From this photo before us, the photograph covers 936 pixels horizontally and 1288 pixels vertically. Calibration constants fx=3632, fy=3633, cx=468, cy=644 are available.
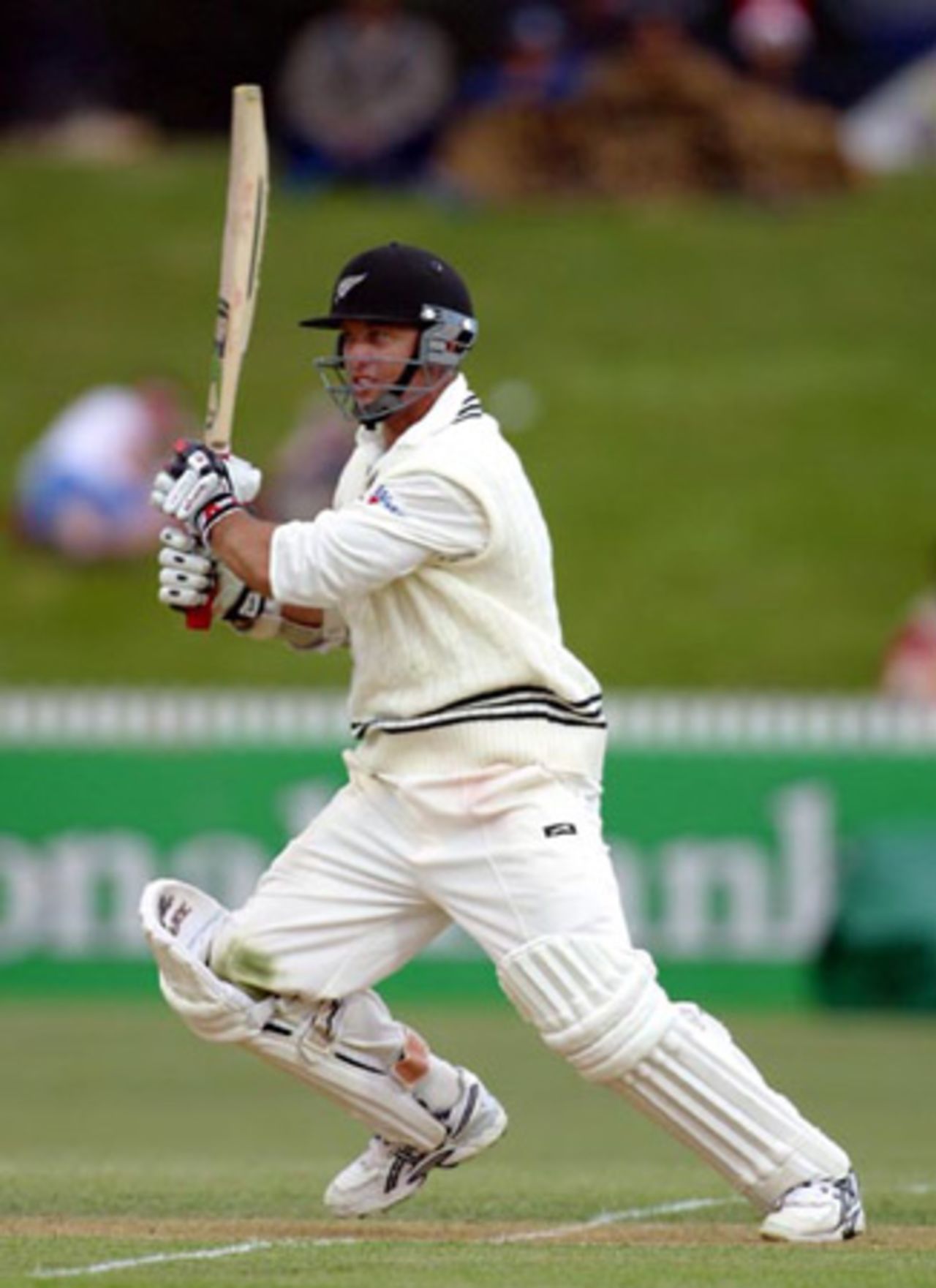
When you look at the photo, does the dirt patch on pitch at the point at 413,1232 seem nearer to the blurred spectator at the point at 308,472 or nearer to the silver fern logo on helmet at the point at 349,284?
the silver fern logo on helmet at the point at 349,284

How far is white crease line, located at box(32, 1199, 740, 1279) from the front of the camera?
23.1 ft

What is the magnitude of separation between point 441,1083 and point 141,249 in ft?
66.3

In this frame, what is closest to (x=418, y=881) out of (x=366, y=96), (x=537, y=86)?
(x=537, y=86)

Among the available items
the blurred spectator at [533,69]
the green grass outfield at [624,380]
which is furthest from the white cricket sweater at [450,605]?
the blurred spectator at [533,69]

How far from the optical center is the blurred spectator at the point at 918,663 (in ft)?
59.2

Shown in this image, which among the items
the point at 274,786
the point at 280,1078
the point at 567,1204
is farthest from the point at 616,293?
the point at 567,1204

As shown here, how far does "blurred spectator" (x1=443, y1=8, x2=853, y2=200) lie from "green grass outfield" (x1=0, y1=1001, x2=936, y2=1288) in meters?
12.5

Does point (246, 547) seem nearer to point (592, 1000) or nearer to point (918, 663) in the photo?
point (592, 1000)

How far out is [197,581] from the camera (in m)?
7.91

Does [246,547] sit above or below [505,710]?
above

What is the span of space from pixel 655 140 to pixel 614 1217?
1992 centimetres

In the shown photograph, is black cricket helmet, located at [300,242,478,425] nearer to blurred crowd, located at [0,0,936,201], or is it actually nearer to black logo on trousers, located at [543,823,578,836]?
black logo on trousers, located at [543,823,578,836]

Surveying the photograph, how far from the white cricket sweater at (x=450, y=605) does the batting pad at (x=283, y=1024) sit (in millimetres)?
562

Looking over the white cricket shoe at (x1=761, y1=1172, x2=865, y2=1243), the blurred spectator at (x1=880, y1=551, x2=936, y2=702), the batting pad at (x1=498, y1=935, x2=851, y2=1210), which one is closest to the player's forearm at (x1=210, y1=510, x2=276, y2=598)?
the batting pad at (x1=498, y1=935, x2=851, y2=1210)
